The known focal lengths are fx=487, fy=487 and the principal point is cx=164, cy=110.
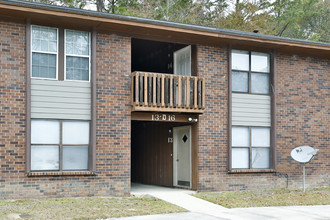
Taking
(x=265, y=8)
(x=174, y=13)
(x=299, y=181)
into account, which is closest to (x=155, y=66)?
(x=299, y=181)

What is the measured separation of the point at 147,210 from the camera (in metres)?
12.6

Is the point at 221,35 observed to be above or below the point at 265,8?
below

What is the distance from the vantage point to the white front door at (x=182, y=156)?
17672 millimetres

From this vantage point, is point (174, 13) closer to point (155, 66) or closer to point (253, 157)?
point (155, 66)

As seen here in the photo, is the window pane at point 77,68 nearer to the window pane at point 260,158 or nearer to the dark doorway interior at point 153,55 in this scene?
the dark doorway interior at point 153,55

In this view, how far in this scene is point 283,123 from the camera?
59.8 ft

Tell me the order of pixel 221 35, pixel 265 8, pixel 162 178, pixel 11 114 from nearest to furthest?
pixel 11 114, pixel 221 35, pixel 162 178, pixel 265 8

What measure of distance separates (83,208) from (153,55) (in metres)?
9.59

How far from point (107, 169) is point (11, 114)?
3345 mm

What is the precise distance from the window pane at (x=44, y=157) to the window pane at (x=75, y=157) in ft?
0.89

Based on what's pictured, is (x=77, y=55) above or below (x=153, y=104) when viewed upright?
above

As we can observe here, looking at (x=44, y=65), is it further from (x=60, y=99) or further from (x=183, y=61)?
(x=183, y=61)

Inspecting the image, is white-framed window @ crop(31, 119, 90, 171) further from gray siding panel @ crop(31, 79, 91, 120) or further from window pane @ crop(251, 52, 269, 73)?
window pane @ crop(251, 52, 269, 73)

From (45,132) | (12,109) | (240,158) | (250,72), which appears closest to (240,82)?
(250,72)
